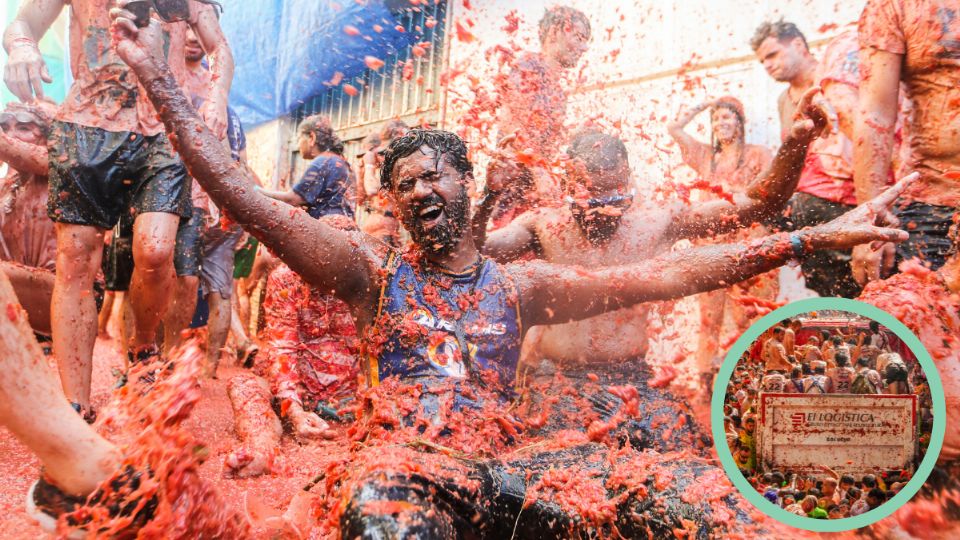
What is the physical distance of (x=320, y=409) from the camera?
324cm

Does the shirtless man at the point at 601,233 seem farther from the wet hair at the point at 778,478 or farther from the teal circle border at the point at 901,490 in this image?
the wet hair at the point at 778,478

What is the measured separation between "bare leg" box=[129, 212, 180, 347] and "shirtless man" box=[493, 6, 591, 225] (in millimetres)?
1695

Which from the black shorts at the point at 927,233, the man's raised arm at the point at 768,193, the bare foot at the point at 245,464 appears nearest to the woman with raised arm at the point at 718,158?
the man's raised arm at the point at 768,193

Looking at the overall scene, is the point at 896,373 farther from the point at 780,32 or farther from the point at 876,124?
the point at 780,32

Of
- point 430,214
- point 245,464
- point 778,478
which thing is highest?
point 430,214

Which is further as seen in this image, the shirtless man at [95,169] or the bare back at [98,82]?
the bare back at [98,82]

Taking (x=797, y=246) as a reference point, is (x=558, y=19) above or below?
above

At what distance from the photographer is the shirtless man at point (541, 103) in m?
3.51

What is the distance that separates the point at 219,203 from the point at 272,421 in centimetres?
125

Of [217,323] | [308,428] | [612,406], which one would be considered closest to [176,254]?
[217,323]

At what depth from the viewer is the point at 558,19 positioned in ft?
14.5

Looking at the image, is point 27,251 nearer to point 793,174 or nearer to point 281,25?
point 281,25

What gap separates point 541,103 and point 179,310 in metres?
2.52

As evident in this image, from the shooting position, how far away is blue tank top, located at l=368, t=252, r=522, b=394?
85.8 inches
